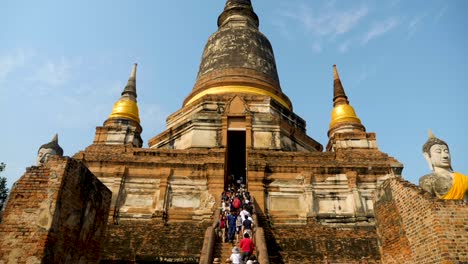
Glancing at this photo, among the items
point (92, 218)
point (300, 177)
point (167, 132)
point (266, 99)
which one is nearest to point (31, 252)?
point (92, 218)

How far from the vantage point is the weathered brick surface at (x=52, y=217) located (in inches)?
241

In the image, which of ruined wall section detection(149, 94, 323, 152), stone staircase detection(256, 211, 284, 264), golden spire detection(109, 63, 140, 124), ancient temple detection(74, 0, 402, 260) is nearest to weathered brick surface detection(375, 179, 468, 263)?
stone staircase detection(256, 211, 284, 264)

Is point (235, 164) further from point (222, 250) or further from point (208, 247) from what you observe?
point (208, 247)

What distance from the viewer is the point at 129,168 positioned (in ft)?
47.7

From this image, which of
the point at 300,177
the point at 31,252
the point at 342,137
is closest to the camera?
the point at 31,252

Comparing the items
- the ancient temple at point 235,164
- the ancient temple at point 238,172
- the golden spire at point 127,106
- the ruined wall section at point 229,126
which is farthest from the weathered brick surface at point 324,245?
the golden spire at point 127,106

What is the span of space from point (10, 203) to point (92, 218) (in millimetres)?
1624

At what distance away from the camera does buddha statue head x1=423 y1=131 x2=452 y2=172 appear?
963 cm

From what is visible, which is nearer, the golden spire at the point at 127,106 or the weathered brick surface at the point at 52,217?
the weathered brick surface at the point at 52,217

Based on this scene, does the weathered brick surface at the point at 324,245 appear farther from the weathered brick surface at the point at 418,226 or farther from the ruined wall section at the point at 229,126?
the ruined wall section at the point at 229,126

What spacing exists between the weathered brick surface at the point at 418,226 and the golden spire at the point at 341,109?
995 centimetres

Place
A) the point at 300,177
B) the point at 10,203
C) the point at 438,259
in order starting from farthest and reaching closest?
the point at 300,177, the point at 438,259, the point at 10,203

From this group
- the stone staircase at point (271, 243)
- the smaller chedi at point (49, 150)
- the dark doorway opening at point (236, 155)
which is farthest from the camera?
the dark doorway opening at point (236, 155)

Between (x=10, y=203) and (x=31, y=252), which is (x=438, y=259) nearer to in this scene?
(x=31, y=252)
